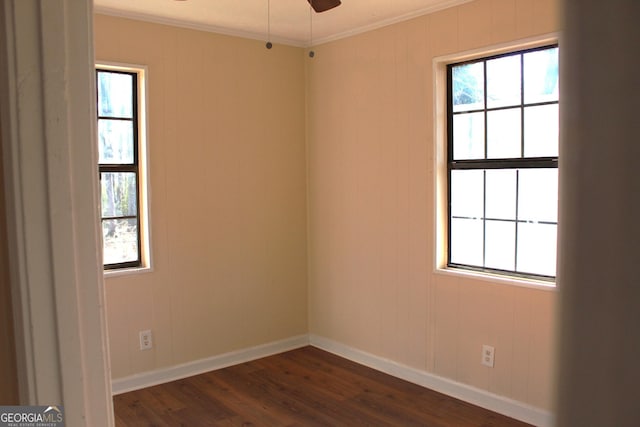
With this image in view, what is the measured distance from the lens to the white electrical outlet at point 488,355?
333cm

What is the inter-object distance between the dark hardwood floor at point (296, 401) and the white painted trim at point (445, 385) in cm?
6

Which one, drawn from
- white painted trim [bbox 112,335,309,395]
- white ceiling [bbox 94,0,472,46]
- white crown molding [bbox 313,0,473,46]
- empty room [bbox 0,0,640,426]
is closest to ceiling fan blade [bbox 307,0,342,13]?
empty room [bbox 0,0,640,426]

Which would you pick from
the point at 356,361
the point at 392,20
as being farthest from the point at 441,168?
the point at 356,361

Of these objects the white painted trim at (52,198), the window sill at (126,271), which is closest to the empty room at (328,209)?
the window sill at (126,271)

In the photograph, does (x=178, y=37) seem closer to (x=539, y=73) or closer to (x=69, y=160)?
(x=539, y=73)

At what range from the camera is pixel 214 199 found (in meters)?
4.11

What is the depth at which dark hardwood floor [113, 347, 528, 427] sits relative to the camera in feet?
10.7

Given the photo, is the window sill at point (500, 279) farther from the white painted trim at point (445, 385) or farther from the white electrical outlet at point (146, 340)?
the white electrical outlet at point (146, 340)

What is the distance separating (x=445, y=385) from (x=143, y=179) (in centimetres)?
264

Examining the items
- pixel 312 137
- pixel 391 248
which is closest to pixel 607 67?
pixel 391 248

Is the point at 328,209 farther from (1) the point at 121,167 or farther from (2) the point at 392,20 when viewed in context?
(1) the point at 121,167

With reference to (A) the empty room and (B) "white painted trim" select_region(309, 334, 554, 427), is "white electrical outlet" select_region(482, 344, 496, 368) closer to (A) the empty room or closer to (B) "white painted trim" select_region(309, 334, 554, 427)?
(A) the empty room

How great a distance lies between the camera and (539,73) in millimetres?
Result: 3049

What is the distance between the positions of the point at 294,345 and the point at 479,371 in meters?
1.80
